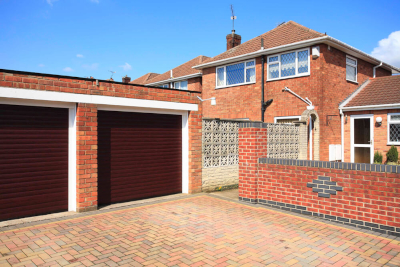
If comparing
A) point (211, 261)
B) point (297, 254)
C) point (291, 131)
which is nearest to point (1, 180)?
point (211, 261)

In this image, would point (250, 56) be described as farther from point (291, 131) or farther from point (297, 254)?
point (297, 254)

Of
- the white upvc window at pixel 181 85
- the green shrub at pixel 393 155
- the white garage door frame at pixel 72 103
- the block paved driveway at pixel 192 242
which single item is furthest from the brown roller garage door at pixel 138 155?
the white upvc window at pixel 181 85

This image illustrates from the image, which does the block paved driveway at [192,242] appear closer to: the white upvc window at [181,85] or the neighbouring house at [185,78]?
the neighbouring house at [185,78]

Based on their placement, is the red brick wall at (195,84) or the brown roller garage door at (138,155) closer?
the brown roller garage door at (138,155)

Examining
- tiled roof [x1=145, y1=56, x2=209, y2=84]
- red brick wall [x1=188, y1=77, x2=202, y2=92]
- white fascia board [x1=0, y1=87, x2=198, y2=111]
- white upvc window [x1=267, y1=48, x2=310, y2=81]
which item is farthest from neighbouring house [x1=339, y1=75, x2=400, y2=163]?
tiled roof [x1=145, y1=56, x2=209, y2=84]

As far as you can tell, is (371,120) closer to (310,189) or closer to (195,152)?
(310,189)

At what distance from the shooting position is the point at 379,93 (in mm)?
13477

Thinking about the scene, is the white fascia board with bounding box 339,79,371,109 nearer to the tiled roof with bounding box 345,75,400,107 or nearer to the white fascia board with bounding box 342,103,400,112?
the tiled roof with bounding box 345,75,400,107

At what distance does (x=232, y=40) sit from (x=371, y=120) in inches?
415

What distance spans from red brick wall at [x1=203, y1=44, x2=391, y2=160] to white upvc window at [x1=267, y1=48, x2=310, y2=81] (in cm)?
25

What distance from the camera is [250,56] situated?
15.0 m

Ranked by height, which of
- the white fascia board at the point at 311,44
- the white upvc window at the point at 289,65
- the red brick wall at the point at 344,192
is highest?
the white fascia board at the point at 311,44

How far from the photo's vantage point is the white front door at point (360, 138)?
13141mm

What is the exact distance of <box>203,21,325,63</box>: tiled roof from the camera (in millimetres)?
13344
